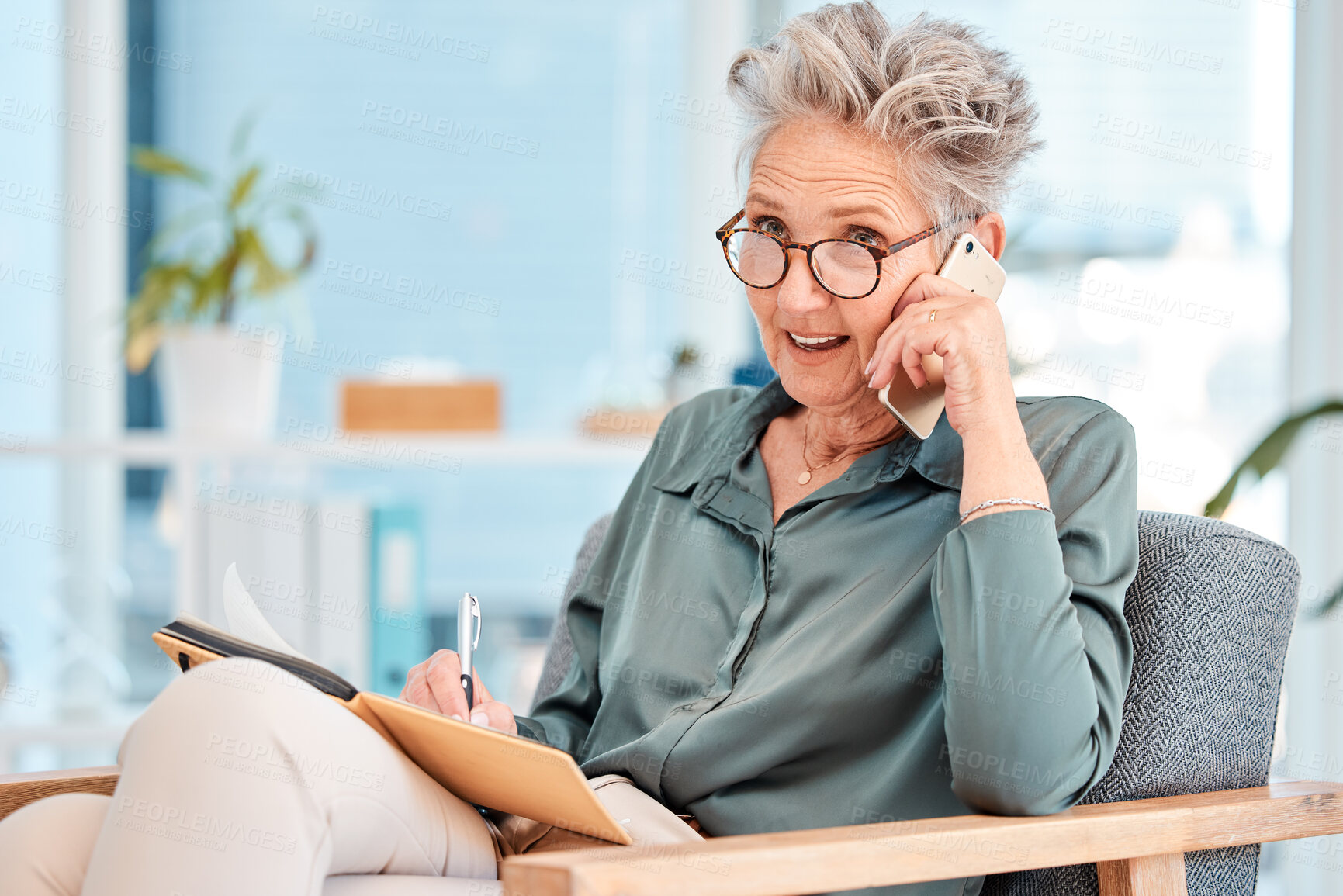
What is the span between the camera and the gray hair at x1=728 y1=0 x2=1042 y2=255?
1.13 meters

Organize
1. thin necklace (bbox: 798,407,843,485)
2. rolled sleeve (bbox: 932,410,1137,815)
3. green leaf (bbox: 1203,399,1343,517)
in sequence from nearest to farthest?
rolled sleeve (bbox: 932,410,1137,815), thin necklace (bbox: 798,407,843,485), green leaf (bbox: 1203,399,1343,517)

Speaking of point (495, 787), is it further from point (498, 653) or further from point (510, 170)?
point (510, 170)

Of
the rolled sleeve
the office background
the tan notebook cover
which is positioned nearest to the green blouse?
the rolled sleeve

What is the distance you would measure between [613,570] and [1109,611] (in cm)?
62

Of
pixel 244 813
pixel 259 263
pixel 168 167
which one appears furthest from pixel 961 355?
pixel 168 167

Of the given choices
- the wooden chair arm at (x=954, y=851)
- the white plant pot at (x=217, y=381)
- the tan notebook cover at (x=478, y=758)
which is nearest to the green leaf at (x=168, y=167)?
the white plant pot at (x=217, y=381)

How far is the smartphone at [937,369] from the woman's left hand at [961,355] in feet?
0.05

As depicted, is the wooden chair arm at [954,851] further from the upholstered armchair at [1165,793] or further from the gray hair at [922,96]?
the gray hair at [922,96]

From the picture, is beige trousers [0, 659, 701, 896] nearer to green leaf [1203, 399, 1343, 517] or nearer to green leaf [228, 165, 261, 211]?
green leaf [1203, 399, 1343, 517]

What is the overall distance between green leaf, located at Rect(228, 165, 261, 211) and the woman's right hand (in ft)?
5.00

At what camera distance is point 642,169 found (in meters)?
2.99

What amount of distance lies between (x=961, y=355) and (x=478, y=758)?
0.55 metres

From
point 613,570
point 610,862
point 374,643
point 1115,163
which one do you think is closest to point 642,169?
point 1115,163

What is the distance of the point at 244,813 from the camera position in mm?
830
